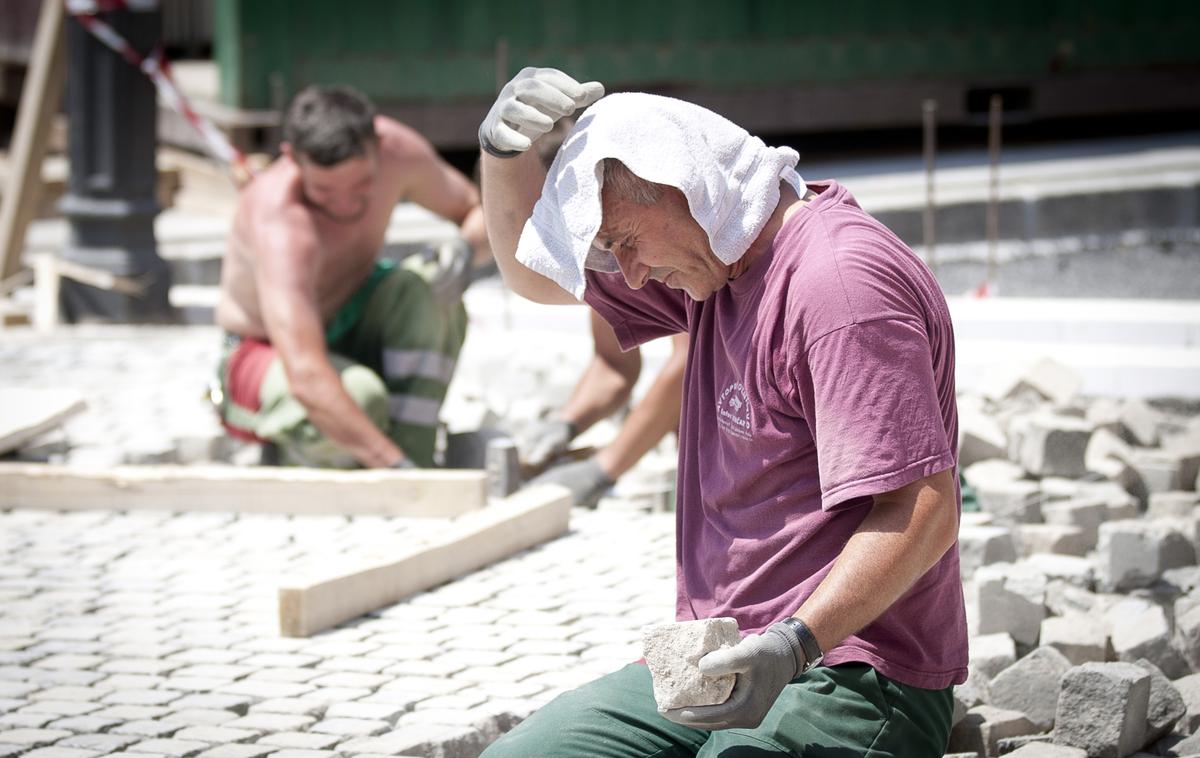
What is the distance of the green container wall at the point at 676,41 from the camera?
480 inches

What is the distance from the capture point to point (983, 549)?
461 centimetres

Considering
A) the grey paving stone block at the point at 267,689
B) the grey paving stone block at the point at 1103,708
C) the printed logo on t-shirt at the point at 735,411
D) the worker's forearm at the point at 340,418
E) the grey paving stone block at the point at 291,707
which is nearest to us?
the printed logo on t-shirt at the point at 735,411

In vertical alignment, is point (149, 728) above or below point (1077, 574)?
below

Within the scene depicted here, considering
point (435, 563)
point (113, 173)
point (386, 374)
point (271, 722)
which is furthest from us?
point (113, 173)

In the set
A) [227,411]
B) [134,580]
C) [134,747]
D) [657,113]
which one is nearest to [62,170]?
[227,411]

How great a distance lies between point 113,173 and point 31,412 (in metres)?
3.73

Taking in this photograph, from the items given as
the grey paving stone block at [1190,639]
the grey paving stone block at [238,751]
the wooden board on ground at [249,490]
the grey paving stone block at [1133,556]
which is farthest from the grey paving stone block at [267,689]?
the grey paving stone block at [1133,556]

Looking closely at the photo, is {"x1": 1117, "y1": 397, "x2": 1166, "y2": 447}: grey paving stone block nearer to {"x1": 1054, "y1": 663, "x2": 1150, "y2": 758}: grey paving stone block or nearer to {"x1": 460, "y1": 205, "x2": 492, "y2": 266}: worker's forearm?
{"x1": 460, "y1": 205, "x2": 492, "y2": 266}: worker's forearm

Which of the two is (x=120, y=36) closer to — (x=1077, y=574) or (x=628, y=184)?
(x=1077, y=574)

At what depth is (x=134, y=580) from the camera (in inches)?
193

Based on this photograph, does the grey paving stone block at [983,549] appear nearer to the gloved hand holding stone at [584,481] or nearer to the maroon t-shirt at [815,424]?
the gloved hand holding stone at [584,481]

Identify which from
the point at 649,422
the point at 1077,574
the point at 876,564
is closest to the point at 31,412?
the point at 649,422

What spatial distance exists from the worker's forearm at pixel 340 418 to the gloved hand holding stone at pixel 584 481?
564mm

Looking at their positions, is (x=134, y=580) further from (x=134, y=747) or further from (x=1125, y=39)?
(x=1125, y=39)
